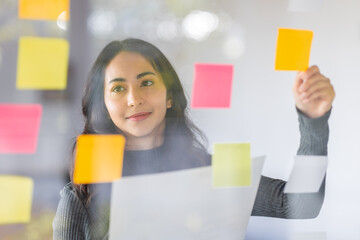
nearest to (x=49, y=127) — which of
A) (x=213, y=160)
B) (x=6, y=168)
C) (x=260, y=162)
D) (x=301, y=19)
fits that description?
(x=6, y=168)

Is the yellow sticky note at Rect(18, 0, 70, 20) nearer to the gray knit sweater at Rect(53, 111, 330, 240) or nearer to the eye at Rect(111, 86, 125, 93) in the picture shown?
the eye at Rect(111, 86, 125, 93)

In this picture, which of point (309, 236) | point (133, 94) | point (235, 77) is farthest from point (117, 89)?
point (309, 236)

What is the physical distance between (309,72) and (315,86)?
3 centimetres

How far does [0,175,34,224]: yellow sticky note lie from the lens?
714mm

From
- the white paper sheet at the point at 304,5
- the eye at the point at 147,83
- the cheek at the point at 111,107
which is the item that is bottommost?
the cheek at the point at 111,107

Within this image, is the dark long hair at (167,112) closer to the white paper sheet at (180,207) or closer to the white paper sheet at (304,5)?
the white paper sheet at (180,207)

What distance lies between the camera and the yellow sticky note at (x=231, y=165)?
32.4 inches

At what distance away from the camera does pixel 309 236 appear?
0.90 m

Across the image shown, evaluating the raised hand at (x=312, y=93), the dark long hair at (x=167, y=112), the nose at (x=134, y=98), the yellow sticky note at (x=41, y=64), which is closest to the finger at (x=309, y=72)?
the raised hand at (x=312, y=93)

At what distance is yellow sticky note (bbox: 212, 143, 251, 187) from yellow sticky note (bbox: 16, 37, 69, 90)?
342mm

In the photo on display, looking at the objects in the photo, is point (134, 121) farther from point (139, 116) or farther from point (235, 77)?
point (235, 77)

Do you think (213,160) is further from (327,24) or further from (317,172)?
(327,24)

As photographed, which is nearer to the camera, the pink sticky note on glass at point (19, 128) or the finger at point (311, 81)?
→ the pink sticky note on glass at point (19, 128)

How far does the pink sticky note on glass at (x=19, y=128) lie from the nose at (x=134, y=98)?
0.17 meters
